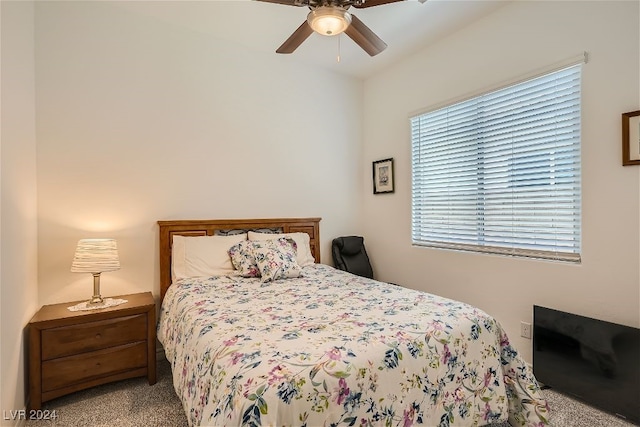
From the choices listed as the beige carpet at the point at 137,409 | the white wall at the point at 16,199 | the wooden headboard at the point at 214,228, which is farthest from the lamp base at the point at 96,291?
the beige carpet at the point at 137,409

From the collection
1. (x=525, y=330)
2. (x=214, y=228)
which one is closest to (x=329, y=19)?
(x=214, y=228)

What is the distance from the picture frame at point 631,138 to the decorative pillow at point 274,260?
233cm

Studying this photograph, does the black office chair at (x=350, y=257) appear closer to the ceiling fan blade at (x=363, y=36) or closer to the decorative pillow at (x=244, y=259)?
the decorative pillow at (x=244, y=259)

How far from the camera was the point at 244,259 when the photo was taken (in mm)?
2635

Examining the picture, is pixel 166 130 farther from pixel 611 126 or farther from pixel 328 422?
pixel 611 126

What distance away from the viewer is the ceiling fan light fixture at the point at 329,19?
1.75 metres

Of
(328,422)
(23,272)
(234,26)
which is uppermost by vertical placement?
(234,26)

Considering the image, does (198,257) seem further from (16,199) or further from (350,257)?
(350,257)

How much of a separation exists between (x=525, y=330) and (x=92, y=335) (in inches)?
122

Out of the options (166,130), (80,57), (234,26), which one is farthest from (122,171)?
(234,26)

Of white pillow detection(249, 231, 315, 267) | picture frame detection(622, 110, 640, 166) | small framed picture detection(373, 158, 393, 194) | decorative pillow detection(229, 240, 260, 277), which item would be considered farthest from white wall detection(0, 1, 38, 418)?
picture frame detection(622, 110, 640, 166)

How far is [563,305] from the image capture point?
2229mm

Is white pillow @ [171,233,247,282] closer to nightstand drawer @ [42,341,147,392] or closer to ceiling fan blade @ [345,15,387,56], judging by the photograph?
nightstand drawer @ [42,341,147,392]

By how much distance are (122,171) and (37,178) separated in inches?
20.6
